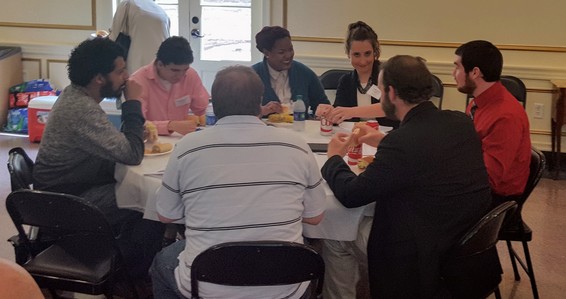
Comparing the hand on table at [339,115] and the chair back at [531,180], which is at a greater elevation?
the hand on table at [339,115]

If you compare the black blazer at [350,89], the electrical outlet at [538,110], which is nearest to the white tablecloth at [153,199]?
the black blazer at [350,89]

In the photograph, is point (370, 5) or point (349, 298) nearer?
point (349, 298)

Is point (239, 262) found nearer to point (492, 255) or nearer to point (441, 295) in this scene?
point (441, 295)

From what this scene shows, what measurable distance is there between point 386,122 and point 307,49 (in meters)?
2.25

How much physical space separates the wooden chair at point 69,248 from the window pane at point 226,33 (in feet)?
12.2

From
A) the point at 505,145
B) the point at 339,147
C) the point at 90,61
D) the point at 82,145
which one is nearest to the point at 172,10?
the point at 90,61

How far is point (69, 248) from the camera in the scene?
2.50m

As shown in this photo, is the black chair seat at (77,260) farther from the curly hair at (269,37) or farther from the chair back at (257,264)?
the curly hair at (269,37)

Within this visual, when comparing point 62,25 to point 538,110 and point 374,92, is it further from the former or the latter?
point 538,110

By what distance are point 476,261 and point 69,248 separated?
59.3 inches

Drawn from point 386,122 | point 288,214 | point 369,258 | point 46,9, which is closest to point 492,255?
point 369,258

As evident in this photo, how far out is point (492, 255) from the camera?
2.36 m

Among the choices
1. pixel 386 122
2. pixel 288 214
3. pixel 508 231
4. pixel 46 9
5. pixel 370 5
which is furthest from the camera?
pixel 46 9

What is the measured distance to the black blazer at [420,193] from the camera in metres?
2.12
